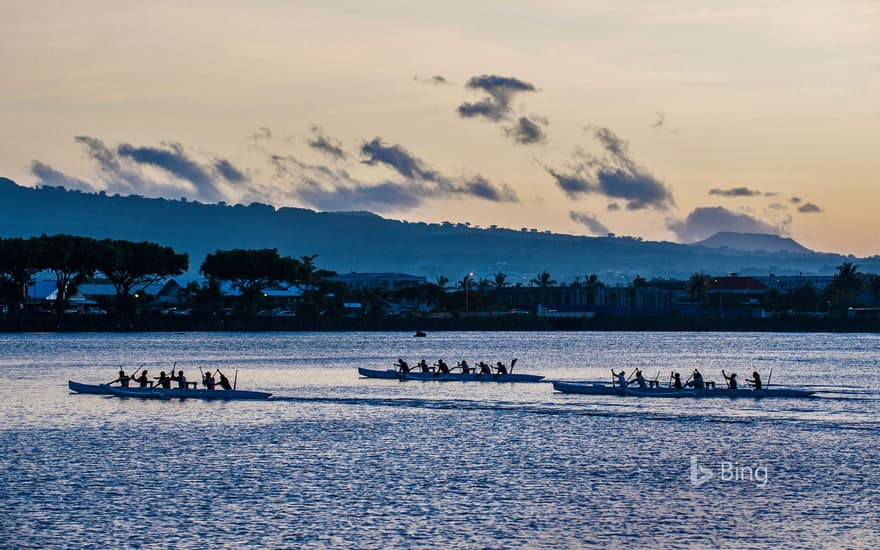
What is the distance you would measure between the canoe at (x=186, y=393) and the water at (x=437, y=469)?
1.41 m

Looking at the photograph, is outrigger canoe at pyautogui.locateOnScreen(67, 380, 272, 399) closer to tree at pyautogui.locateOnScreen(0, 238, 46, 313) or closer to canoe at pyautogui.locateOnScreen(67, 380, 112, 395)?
canoe at pyautogui.locateOnScreen(67, 380, 112, 395)

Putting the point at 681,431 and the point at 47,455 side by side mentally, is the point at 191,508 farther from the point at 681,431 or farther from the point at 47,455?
Result: the point at 681,431

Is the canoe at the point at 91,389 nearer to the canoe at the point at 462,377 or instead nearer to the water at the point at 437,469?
the water at the point at 437,469

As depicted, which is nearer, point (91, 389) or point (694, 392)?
point (694, 392)

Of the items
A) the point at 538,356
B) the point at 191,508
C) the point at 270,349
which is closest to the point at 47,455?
the point at 191,508

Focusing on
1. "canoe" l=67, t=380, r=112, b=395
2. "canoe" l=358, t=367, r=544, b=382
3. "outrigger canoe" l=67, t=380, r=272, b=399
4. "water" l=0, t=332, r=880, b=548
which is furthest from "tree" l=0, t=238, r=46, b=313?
"outrigger canoe" l=67, t=380, r=272, b=399

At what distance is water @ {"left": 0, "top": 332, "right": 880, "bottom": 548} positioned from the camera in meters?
39.0

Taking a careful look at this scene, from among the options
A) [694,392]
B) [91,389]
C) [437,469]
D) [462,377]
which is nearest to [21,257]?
[91,389]

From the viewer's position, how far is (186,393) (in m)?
79.9

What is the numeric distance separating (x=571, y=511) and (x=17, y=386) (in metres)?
62.0

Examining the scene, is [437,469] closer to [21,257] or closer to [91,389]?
[91,389]

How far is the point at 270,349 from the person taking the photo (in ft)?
528

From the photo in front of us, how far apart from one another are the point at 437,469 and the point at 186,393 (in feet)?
111

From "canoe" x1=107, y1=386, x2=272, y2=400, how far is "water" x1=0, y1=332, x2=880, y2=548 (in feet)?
4.62
